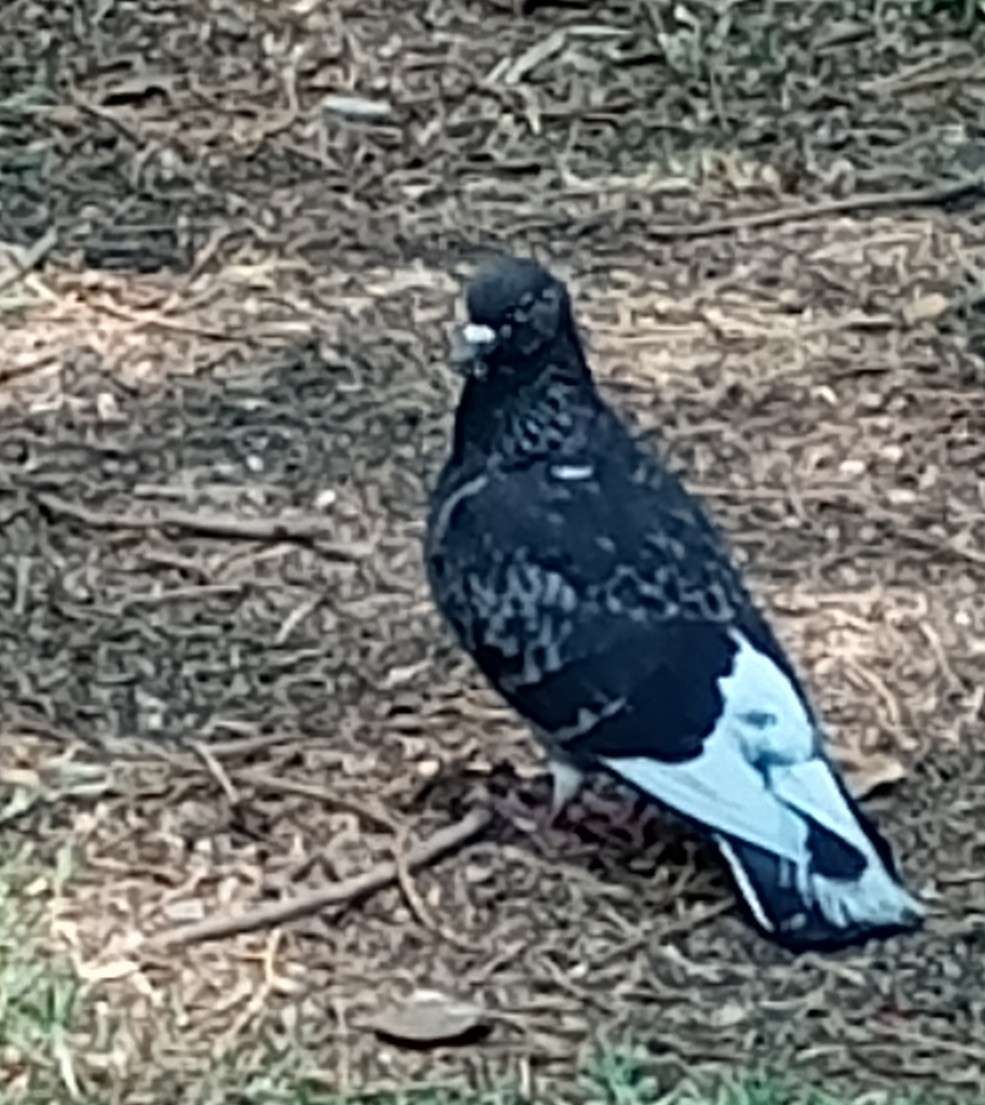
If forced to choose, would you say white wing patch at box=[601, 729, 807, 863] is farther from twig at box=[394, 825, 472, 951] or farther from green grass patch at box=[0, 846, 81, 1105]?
green grass patch at box=[0, 846, 81, 1105]

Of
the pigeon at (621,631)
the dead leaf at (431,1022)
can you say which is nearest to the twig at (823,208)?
the pigeon at (621,631)

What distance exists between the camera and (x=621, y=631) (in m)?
4.02

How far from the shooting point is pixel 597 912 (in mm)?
4070

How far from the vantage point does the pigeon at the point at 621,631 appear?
392cm

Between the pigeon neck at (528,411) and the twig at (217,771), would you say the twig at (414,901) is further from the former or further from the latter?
the pigeon neck at (528,411)

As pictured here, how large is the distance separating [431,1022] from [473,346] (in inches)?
34.0

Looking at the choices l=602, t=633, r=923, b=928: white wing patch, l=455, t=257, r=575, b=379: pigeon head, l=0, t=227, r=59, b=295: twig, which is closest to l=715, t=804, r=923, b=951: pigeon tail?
l=602, t=633, r=923, b=928: white wing patch

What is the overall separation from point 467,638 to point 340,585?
26.0 inches

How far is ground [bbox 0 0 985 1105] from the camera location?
3.91 m

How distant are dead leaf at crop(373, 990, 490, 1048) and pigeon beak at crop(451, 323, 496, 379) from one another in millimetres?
809

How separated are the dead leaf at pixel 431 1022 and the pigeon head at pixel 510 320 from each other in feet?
2.67

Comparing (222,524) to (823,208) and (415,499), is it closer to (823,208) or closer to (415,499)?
(415,499)

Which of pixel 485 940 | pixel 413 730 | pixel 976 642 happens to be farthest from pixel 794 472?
pixel 485 940

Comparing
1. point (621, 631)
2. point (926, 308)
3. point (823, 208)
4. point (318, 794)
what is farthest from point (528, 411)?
point (823, 208)
